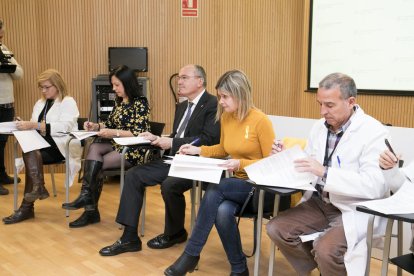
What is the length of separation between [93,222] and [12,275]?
1005 millimetres

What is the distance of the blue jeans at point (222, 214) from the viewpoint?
2.43 m

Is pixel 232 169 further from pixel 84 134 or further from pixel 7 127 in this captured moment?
pixel 7 127

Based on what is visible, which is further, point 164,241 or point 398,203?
point 164,241

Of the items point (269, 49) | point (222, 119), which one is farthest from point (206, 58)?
point (222, 119)

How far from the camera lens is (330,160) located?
7.33 feet

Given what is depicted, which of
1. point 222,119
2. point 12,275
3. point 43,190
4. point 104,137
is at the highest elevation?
point 222,119

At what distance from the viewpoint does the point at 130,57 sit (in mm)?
5348

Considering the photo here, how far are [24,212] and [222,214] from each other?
6.86ft

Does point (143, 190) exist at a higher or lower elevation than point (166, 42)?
lower

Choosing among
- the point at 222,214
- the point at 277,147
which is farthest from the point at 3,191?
the point at 277,147

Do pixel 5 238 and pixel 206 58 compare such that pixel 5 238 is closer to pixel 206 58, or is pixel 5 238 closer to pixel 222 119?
pixel 222 119

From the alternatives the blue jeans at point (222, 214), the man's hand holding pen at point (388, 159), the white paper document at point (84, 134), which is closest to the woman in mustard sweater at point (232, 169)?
the blue jeans at point (222, 214)

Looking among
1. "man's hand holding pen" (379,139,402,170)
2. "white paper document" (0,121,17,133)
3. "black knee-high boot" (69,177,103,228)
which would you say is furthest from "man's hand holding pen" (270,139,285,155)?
"white paper document" (0,121,17,133)

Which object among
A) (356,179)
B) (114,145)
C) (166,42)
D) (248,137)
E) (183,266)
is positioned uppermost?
(166,42)
